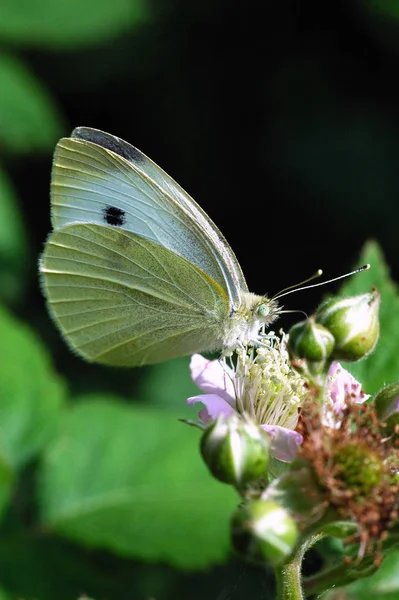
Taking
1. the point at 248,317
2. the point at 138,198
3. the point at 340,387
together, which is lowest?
the point at 340,387

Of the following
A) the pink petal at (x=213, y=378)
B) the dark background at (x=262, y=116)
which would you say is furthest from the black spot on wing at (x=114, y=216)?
the dark background at (x=262, y=116)

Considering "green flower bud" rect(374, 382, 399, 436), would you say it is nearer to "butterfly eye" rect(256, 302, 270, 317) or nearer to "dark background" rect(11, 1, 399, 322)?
"butterfly eye" rect(256, 302, 270, 317)

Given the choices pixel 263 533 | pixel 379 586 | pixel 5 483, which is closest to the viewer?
pixel 263 533

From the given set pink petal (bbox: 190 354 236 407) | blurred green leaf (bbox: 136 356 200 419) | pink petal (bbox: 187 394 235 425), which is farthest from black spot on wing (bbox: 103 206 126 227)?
blurred green leaf (bbox: 136 356 200 419)

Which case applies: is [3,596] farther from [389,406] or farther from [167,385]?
[167,385]

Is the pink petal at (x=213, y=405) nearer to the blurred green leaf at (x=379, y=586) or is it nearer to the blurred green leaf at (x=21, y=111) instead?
the blurred green leaf at (x=379, y=586)

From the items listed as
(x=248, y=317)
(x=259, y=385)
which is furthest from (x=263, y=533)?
(x=248, y=317)

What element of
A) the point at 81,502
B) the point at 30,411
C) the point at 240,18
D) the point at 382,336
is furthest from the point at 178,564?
the point at 240,18
